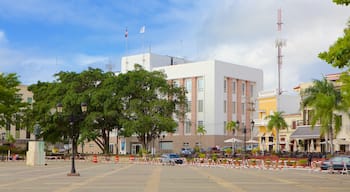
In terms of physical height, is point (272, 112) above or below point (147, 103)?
below

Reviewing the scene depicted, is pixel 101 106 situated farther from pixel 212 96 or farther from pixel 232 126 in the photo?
pixel 232 126

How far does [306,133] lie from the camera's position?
72.4 metres

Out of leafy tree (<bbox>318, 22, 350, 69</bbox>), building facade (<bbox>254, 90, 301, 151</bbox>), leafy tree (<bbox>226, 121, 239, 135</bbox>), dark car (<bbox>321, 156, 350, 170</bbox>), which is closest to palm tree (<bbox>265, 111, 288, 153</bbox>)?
building facade (<bbox>254, 90, 301, 151</bbox>)

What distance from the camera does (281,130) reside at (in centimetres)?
8069

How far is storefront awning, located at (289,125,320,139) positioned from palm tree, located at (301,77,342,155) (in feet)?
29.5

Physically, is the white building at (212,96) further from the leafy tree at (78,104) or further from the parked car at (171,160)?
the parked car at (171,160)

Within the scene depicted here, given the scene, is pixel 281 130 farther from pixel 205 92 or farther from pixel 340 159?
pixel 340 159

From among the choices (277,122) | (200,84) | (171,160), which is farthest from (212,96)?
(171,160)

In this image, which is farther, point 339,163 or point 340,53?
point 339,163

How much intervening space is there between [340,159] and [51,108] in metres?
43.5

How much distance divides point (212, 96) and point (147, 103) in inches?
1123

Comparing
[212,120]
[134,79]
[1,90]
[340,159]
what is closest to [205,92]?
[212,120]

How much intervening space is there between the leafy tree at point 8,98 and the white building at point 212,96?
90.1 feet

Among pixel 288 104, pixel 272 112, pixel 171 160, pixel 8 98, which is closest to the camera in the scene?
pixel 171 160
